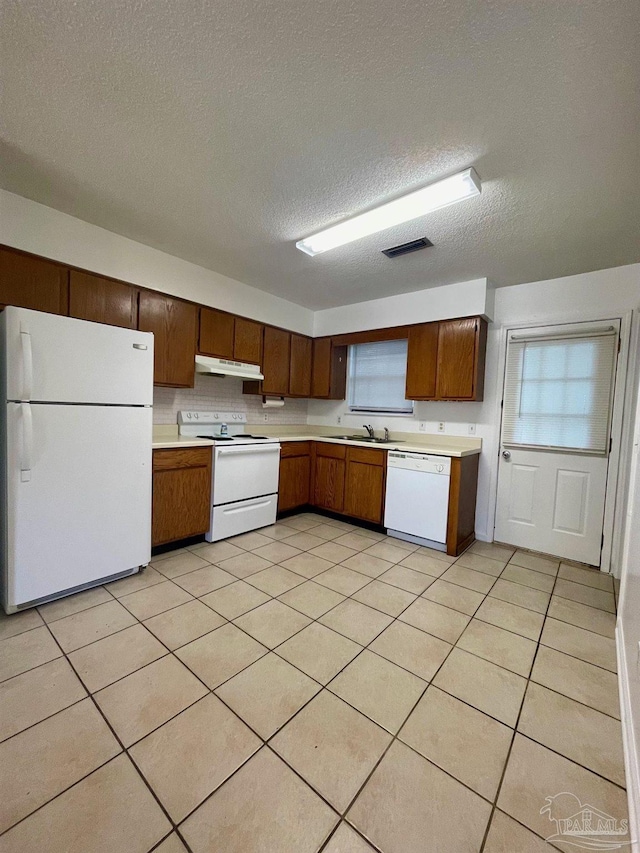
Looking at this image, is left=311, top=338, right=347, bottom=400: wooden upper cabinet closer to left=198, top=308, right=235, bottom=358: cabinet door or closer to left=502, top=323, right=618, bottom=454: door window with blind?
left=198, top=308, right=235, bottom=358: cabinet door

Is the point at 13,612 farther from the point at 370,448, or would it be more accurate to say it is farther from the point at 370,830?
the point at 370,448

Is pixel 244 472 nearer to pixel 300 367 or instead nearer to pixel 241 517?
pixel 241 517

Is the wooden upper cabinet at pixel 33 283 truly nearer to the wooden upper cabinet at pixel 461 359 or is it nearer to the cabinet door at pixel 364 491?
the cabinet door at pixel 364 491

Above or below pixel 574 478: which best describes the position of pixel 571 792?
below

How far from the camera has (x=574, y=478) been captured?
118 inches

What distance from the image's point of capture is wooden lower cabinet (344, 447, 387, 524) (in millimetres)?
3518

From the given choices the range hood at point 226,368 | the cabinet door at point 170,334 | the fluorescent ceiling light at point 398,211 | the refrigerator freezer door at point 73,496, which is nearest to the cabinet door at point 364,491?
the range hood at point 226,368

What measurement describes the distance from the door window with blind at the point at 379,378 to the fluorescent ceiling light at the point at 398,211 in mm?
1793

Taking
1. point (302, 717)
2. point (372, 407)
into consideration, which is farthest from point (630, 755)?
point (372, 407)

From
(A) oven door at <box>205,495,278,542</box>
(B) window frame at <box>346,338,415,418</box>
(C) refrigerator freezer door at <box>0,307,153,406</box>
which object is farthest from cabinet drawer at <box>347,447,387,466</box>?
(C) refrigerator freezer door at <box>0,307,153,406</box>

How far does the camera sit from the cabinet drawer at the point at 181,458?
8.94 feet

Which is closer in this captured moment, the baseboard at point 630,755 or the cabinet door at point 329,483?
the baseboard at point 630,755

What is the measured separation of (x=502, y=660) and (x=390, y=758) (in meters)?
0.87

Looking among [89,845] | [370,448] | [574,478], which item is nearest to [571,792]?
[89,845]
